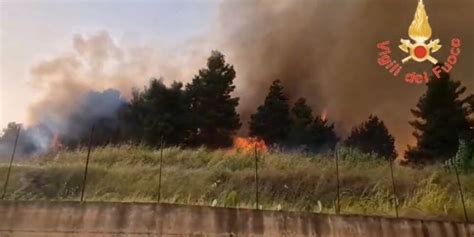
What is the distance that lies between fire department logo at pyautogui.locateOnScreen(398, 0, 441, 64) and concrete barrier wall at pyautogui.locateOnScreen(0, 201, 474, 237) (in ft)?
30.6

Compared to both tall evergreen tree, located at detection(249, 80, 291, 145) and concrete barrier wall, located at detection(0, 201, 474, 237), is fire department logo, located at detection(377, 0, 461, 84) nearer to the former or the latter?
tall evergreen tree, located at detection(249, 80, 291, 145)

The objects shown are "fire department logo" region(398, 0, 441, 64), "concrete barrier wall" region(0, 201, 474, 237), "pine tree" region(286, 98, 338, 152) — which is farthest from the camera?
"pine tree" region(286, 98, 338, 152)

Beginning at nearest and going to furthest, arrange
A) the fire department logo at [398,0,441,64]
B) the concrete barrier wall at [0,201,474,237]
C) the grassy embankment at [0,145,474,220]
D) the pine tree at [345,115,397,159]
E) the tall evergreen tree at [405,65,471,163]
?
the concrete barrier wall at [0,201,474,237]
the grassy embankment at [0,145,474,220]
the fire department logo at [398,0,441,64]
the tall evergreen tree at [405,65,471,163]
the pine tree at [345,115,397,159]

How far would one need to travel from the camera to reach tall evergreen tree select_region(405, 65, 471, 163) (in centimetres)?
1953

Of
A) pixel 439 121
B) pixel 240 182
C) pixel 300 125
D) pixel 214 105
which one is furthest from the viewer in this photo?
pixel 214 105

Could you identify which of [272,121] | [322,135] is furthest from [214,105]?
[322,135]

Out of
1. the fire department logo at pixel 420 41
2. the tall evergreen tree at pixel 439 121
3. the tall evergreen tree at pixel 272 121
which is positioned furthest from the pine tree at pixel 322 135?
the fire department logo at pixel 420 41

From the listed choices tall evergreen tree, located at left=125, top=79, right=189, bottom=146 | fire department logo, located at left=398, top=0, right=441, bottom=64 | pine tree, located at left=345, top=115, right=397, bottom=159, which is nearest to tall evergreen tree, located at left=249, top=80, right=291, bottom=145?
pine tree, located at left=345, top=115, right=397, bottom=159

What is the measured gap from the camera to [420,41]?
1692 centimetres

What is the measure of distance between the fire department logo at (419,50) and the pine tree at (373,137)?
3.27 meters

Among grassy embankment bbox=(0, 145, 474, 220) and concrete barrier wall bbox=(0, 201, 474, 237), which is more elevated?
grassy embankment bbox=(0, 145, 474, 220)

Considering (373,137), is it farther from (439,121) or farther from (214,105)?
(214,105)

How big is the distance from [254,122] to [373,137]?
5820 millimetres

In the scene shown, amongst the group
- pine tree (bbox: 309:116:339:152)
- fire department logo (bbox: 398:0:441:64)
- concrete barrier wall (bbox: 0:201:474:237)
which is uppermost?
fire department logo (bbox: 398:0:441:64)
